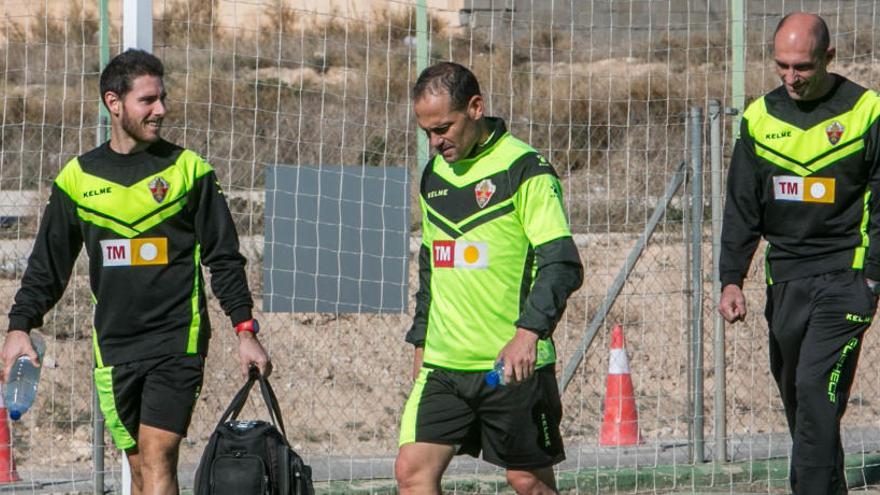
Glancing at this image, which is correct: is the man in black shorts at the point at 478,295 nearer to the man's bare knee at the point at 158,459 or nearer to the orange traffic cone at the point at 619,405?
the man's bare knee at the point at 158,459

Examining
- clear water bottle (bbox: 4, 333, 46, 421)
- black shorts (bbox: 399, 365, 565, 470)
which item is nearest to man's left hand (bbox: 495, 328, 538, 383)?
black shorts (bbox: 399, 365, 565, 470)

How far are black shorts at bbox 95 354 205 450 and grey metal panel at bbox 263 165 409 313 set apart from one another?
10.2 feet

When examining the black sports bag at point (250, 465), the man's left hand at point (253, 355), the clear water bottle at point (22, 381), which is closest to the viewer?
the black sports bag at point (250, 465)

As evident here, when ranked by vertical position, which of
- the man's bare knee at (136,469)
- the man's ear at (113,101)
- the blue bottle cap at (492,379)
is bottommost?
the man's bare knee at (136,469)

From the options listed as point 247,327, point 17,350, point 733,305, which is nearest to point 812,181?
point 733,305

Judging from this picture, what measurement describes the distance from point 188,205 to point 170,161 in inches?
7.6

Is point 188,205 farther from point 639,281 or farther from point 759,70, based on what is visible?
point 639,281

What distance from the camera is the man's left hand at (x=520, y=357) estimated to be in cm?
550

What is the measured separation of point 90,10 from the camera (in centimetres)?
2055

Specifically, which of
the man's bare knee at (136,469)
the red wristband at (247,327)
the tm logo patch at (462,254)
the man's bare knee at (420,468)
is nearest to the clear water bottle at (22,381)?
the man's bare knee at (136,469)

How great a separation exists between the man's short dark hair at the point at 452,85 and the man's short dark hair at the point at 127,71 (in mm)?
1287

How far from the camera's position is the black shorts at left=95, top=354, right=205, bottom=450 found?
21.4 feet

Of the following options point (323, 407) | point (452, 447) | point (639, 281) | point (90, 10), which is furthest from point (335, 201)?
point (90, 10)

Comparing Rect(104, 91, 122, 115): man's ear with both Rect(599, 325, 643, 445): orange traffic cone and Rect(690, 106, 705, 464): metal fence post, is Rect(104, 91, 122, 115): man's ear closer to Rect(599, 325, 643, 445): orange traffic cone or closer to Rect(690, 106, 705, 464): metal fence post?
Rect(690, 106, 705, 464): metal fence post
